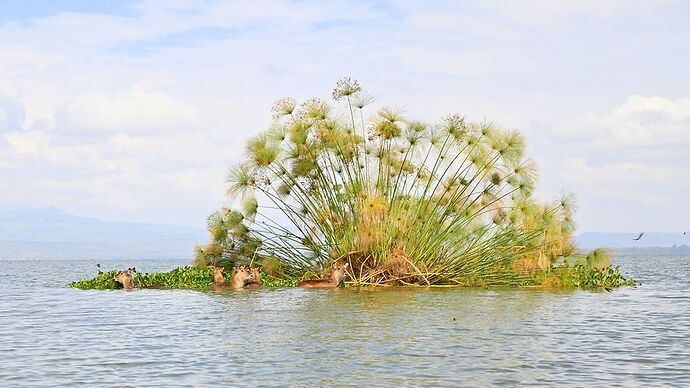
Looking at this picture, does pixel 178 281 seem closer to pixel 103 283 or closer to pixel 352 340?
pixel 103 283

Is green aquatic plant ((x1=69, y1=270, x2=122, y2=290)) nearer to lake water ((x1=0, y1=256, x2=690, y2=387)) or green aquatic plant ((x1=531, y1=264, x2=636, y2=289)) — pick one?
lake water ((x1=0, y1=256, x2=690, y2=387))

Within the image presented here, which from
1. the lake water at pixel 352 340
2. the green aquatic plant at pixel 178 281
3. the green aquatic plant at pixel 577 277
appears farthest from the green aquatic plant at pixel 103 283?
the green aquatic plant at pixel 577 277

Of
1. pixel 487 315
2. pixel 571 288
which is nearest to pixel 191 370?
pixel 487 315

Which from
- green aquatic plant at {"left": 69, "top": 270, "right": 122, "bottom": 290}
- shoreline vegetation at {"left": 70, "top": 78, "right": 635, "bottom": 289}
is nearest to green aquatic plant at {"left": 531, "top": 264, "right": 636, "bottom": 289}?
shoreline vegetation at {"left": 70, "top": 78, "right": 635, "bottom": 289}

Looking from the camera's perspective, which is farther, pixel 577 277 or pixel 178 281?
pixel 178 281

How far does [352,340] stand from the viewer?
22.6 meters

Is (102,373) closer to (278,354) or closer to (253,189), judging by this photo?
(278,354)

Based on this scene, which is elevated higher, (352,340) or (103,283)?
(103,283)

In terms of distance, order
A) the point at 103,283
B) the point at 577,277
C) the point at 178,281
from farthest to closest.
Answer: the point at 103,283 < the point at 178,281 < the point at 577,277

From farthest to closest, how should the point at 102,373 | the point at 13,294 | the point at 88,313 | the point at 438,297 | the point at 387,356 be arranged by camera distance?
1. the point at 13,294
2. the point at 438,297
3. the point at 88,313
4. the point at 387,356
5. the point at 102,373

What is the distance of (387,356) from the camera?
20016mm

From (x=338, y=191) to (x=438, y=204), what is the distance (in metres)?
4.36

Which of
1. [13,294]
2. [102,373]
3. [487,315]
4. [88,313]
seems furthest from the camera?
[13,294]

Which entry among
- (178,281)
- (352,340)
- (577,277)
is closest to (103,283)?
(178,281)
